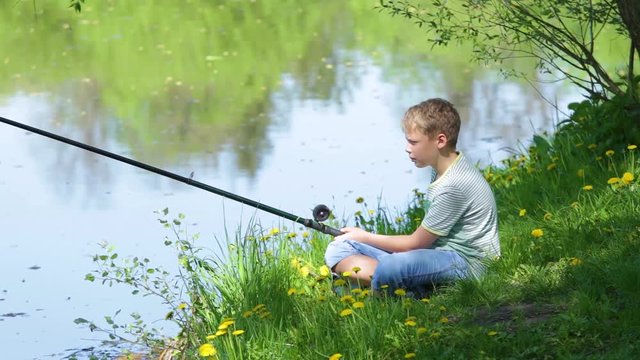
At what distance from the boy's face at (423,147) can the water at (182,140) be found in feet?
5.30

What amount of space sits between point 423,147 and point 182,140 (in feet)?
15.9

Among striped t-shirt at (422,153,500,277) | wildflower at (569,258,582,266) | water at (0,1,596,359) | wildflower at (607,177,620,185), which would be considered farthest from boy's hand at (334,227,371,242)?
water at (0,1,596,359)

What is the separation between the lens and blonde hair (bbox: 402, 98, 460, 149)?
4492 mm

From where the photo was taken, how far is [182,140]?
30.2 ft

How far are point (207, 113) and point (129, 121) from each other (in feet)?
2.11

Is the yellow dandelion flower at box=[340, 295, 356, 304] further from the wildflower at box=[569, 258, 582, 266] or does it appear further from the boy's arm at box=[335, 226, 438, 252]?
the wildflower at box=[569, 258, 582, 266]

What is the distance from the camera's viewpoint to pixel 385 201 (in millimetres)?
7410

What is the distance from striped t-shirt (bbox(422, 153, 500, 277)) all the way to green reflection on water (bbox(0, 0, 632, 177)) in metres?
3.93

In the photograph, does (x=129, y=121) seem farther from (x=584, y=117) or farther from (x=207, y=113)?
(x=584, y=117)

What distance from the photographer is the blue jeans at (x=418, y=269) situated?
4473mm

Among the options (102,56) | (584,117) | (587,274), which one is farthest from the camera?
(102,56)

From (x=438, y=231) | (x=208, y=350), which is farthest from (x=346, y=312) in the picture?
(x=438, y=231)

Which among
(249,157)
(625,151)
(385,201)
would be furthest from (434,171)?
(249,157)

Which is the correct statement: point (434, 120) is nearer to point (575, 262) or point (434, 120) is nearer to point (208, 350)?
point (575, 262)
